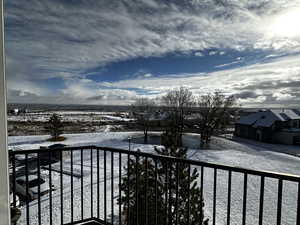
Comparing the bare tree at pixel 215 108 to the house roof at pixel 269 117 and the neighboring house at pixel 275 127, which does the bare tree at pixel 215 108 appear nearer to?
the house roof at pixel 269 117

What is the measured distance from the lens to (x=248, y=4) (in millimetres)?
2787

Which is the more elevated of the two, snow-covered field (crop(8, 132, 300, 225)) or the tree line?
the tree line

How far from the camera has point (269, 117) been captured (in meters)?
19.0

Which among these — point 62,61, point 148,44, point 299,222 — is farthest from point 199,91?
point 299,222

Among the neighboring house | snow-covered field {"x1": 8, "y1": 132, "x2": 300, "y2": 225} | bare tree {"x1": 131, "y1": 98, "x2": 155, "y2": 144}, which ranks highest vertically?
bare tree {"x1": 131, "y1": 98, "x2": 155, "y2": 144}

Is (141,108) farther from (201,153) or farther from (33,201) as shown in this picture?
(33,201)

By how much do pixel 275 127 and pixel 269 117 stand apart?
1.41 metres

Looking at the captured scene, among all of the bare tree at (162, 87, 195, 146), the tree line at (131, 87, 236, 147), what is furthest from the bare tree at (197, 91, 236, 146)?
the bare tree at (162, 87, 195, 146)

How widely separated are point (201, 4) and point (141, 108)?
1770 cm

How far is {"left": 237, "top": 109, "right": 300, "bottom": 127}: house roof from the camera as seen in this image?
18.2m

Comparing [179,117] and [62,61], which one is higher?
[62,61]

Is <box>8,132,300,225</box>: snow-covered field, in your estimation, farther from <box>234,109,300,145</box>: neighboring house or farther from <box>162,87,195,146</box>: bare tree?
<box>162,87,195,146</box>: bare tree

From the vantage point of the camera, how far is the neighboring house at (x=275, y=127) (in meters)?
17.2

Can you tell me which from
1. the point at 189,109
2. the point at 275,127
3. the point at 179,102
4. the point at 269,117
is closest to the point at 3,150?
the point at 179,102
